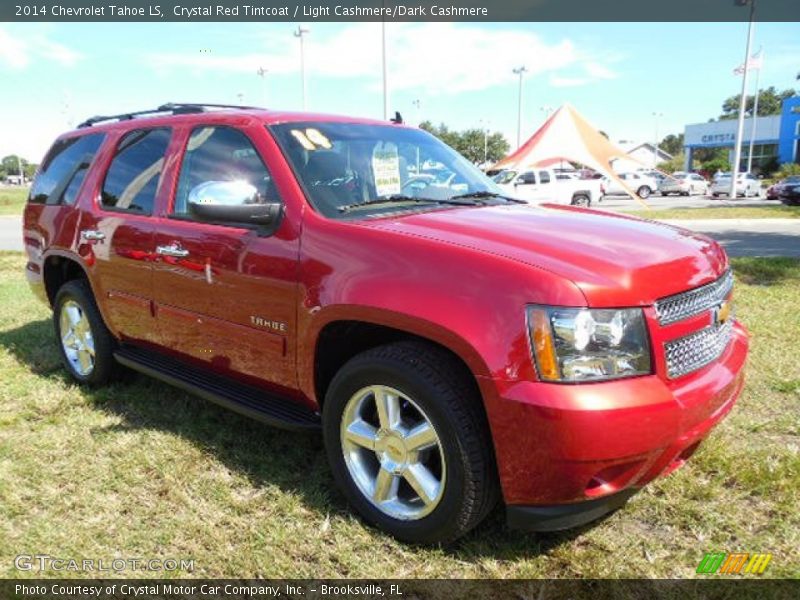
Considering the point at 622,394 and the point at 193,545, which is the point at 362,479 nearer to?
the point at 193,545

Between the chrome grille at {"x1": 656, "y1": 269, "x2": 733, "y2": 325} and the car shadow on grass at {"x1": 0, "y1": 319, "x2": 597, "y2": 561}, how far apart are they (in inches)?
42.2

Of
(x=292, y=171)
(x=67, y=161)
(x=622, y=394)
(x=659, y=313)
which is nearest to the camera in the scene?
(x=622, y=394)

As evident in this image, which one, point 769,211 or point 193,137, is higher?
point 193,137

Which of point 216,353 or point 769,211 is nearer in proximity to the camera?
point 216,353

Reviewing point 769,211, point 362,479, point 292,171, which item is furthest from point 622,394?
point 769,211

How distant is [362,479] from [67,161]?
3.63 m

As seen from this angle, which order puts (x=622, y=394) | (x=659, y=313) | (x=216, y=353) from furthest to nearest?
(x=216, y=353) → (x=659, y=313) → (x=622, y=394)

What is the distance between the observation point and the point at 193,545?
2729 mm

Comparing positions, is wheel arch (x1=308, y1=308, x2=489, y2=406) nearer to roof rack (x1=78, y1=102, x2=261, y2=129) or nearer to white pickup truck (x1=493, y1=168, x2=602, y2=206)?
roof rack (x1=78, y1=102, x2=261, y2=129)

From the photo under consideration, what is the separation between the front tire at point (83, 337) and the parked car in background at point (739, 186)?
36.3 meters

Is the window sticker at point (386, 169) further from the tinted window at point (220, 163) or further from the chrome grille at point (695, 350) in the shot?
the chrome grille at point (695, 350)

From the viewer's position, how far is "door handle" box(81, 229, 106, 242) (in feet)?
13.6

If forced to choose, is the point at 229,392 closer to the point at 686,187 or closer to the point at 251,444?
the point at 251,444

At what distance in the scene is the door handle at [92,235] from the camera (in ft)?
13.6
